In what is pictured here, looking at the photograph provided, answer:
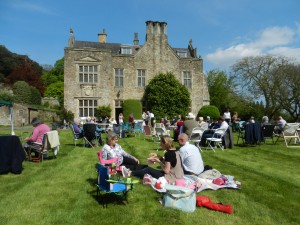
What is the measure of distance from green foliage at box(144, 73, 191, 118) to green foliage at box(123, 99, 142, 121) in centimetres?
114

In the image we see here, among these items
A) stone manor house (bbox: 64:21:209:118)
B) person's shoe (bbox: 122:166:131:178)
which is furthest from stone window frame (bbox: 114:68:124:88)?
person's shoe (bbox: 122:166:131:178)

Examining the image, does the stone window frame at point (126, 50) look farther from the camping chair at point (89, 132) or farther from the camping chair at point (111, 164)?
the camping chair at point (111, 164)

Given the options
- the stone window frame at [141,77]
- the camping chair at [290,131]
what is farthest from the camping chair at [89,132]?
the stone window frame at [141,77]

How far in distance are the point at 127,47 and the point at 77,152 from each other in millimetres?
22739

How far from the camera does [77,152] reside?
11188 mm

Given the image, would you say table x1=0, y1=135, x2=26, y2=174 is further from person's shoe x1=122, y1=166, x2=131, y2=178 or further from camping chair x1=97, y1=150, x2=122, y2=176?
person's shoe x1=122, y1=166, x2=131, y2=178

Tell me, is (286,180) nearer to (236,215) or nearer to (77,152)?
(236,215)

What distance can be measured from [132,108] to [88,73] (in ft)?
17.2

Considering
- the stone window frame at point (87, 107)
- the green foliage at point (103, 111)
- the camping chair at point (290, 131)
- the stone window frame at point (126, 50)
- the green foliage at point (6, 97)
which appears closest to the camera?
the camping chair at point (290, 131)

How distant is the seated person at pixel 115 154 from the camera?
22.2 feet

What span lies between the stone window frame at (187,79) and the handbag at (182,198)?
88.7 ft

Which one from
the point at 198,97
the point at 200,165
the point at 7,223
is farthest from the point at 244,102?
the point at 7,223

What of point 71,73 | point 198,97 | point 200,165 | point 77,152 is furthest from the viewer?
point 198,97

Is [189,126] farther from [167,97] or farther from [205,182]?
[167,97]
